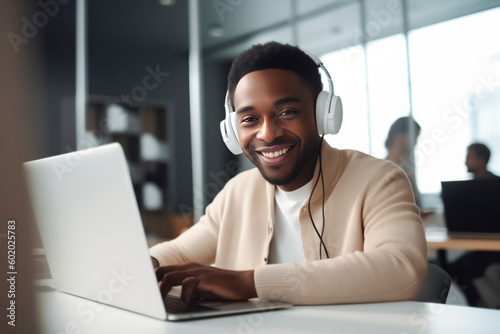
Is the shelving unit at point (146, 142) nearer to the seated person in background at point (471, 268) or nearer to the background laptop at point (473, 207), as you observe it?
the seated person in background at point (471, 268)

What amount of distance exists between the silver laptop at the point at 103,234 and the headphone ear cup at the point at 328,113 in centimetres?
56

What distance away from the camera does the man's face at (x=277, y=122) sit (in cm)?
127

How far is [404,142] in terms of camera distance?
13.0 feet

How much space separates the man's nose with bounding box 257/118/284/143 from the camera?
127 centimetres

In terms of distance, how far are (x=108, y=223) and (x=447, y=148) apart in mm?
3632

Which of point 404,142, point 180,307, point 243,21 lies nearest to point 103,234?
point 180,307

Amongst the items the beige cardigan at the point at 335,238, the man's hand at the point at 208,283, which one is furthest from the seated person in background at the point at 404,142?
the man's hand at the point at 208,283

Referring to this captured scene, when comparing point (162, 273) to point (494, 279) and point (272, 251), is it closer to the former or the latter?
point (272, 251)

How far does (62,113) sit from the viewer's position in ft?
13.7

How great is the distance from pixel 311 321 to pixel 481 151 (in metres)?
3.46

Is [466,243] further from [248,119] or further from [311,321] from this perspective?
[311,321]

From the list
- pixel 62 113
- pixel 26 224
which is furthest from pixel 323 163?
pixel 62 113

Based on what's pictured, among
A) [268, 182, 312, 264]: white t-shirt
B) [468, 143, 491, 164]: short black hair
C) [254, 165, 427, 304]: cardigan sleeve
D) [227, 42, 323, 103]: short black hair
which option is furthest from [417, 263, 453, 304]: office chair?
[468, 143, 491, 164]: short black hair

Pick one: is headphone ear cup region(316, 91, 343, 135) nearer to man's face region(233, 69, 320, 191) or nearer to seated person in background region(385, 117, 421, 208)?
man's face region(233, 69, 320, 191)
